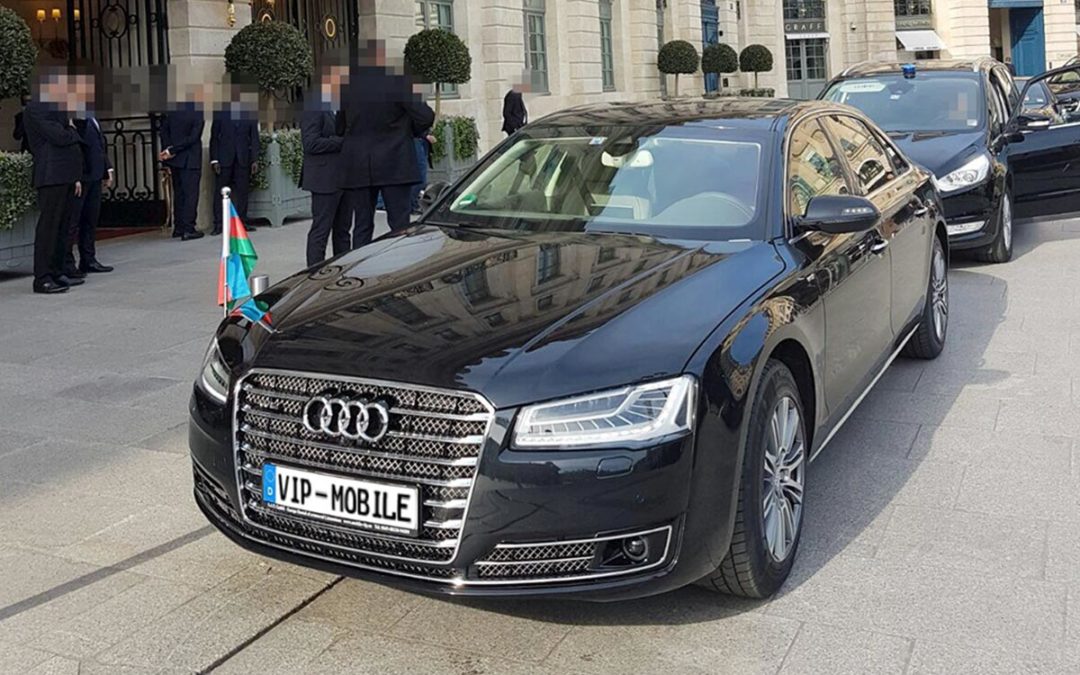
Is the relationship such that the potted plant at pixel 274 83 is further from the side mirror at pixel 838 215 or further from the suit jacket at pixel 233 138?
the side mirror at pixel 838 215

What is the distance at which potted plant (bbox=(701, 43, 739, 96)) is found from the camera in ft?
104

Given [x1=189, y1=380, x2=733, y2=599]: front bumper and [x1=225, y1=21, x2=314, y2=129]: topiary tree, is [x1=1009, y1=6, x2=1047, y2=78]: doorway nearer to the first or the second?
[x1=225, y1=21, x2=314, y2=129]: topiary tree

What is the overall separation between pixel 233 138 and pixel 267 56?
1.03 meters

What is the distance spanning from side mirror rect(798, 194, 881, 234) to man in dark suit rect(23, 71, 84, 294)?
7468 millimetres

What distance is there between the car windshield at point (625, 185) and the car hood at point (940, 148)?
16.2 feet

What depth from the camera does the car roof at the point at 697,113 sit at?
5.27m

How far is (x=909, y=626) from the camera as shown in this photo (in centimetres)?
368

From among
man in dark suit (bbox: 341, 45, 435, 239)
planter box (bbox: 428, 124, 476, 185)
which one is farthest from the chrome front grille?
planter box (bbox: 428, 124, 476, 185)

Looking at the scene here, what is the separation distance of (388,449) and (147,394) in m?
3.74

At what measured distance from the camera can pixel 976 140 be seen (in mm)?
10000

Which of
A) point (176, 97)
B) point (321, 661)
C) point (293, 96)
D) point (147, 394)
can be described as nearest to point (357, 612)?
point (321, 661)

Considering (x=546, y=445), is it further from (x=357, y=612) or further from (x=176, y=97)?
(x=176, y=97)

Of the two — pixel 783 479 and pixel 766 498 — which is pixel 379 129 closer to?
pixel 783 479

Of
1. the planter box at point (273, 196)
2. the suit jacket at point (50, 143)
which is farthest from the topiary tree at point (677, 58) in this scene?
the suit jacket at point (50, 143)
